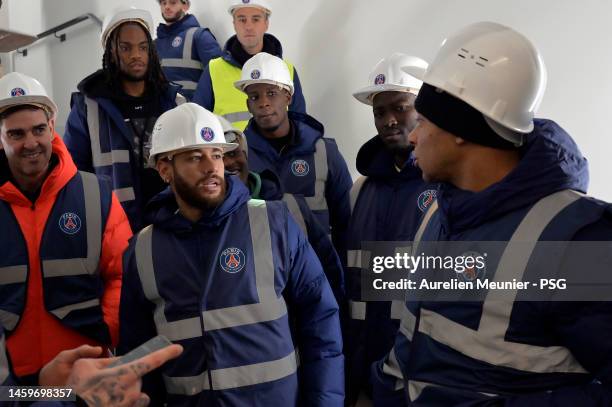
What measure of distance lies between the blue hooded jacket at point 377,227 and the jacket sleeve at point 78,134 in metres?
1.36

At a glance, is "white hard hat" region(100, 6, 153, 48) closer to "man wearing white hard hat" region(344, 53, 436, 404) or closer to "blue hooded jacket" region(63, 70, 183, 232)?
"blue hooded jacket" region(63, 70, 183, 232)

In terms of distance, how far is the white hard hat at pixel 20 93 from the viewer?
2354 mm

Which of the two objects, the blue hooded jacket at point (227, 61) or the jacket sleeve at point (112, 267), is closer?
the jacket sleeve at point (112, 267)

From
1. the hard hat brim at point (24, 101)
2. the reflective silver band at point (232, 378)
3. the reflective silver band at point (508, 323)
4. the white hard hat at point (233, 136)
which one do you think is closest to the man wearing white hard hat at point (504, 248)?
the reflective silver band at point (508, 323)

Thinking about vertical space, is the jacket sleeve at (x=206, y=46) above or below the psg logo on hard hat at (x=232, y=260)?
above

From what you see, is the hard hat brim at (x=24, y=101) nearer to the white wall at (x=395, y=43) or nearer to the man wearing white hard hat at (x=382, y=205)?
the man wearing white hard hat at (x=382, y=205)

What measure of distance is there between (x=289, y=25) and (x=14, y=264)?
2.43 m

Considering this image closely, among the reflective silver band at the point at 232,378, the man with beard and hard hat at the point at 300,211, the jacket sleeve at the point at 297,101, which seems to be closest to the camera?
the reflective silver band at the point at 232,378

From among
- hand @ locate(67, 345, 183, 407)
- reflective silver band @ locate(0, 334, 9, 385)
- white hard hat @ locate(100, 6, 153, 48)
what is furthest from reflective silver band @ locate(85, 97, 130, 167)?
hand @ locate(67, 345, 183, 407)

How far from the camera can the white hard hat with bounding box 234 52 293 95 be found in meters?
2.97

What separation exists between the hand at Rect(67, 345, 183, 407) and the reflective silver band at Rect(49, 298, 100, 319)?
2.87 feet

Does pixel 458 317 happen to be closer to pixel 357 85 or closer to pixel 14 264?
pixel 14 264

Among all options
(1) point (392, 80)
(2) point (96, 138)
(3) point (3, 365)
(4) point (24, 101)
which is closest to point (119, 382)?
(3) point (3, 365)

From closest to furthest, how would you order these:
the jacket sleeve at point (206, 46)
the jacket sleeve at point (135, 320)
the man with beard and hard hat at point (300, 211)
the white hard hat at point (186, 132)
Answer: the jacket sleeve at point (135, 320), the white hard hat at point (186, 132), the man with beard and hard hat at point (300, 211), the jacket sleeve at point (206, 46)
